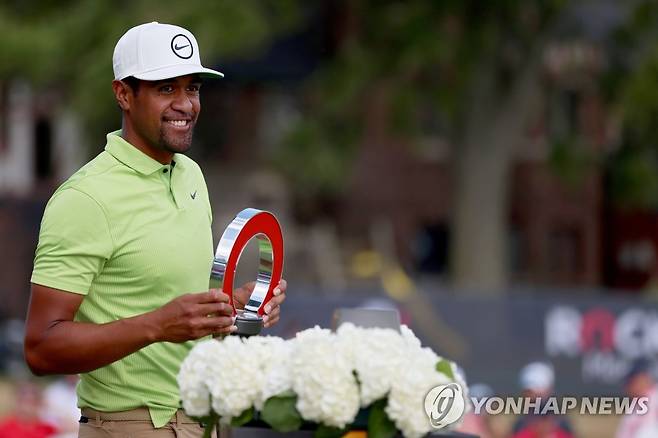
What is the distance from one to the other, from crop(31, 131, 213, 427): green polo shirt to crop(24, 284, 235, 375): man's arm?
0.21 ft

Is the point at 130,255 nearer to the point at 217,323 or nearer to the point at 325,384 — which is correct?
the point at 217,323

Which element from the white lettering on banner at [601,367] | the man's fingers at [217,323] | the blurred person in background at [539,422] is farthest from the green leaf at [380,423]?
the white lettering on banner at [601,367]

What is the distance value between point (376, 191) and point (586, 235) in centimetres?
494

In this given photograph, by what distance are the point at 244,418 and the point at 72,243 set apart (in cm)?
80

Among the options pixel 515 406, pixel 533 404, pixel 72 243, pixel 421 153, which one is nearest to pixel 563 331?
pixel 421 153

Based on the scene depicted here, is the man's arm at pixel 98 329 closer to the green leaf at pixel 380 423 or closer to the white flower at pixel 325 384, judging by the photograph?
the white flower at pixel 325 384

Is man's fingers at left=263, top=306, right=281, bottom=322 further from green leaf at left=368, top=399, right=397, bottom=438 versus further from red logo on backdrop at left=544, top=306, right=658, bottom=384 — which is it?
red logo on backdrop at left=544, top=306, right=658, bottom=384

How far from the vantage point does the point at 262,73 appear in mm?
26500

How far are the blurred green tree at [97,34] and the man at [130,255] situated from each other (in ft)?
49.8

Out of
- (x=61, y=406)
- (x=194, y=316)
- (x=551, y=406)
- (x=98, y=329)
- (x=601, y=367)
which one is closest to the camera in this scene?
(x=194, y=316)

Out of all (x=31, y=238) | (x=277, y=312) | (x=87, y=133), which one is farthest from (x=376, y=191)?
(x=277, y=312)

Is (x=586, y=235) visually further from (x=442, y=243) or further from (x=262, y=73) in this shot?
(x=262, y=73)

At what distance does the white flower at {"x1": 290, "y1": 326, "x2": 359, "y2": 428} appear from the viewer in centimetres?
329

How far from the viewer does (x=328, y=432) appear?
3.36 m
